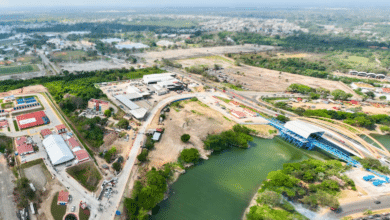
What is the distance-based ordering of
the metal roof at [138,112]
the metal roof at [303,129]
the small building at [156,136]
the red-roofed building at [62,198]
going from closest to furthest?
the red-roofed building at [62,198] < the small building at [156,136] < the metal roof at [303,129] < the metal roof at [138,112]

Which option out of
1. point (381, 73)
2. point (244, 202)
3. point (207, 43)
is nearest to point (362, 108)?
point (381, 73)

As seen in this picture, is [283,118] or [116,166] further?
[283,118]

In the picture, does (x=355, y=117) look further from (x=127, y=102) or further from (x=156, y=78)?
(x=156, y=78)

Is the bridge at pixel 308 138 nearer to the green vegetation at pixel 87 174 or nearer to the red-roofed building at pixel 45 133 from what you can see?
the green vegetation at pixel 87 174

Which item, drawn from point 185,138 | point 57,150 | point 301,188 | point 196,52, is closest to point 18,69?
point 57,150

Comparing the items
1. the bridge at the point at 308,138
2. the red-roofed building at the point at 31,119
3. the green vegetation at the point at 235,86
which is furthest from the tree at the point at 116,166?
the green vegetation at the point at 235,86

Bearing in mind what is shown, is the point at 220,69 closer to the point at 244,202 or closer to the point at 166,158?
the point at 166,158

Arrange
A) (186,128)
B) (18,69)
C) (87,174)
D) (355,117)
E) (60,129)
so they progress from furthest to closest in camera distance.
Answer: (18,69) < (355,117) < (186,128) < (60,129) < (87,174)
